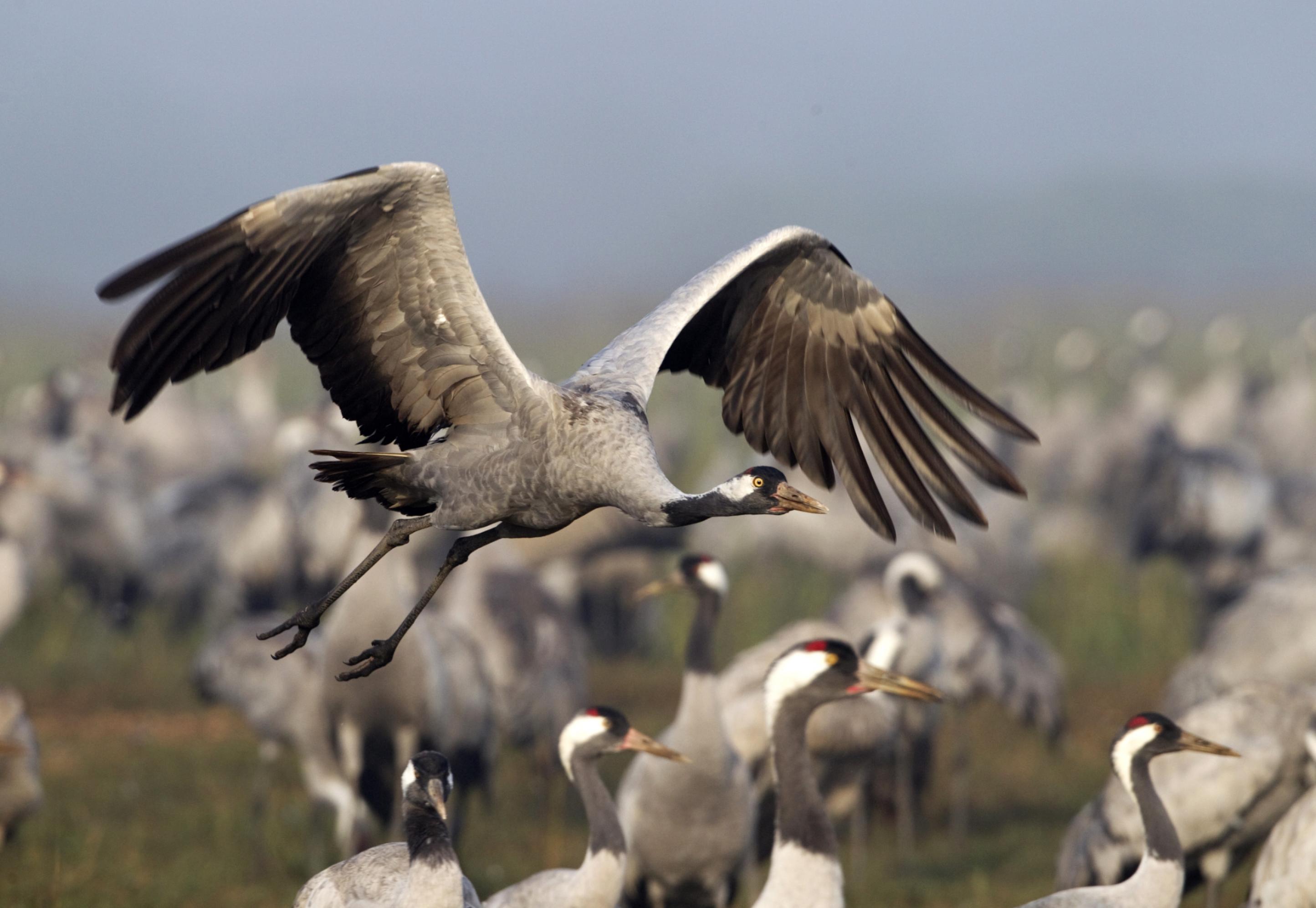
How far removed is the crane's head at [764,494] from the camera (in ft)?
13.6

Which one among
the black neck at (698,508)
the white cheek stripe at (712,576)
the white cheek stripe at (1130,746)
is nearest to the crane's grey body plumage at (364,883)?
the black neck at (698,508)

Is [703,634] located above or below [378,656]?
below

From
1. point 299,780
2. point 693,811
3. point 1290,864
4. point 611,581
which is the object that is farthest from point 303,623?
point 611,581

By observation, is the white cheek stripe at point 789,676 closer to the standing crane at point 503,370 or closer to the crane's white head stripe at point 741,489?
the standing crane at point 503,370

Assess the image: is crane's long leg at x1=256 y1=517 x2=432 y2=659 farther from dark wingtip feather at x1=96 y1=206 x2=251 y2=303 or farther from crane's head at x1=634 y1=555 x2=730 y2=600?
crane's head at x1=634 y1=555 x2=730 y2=600

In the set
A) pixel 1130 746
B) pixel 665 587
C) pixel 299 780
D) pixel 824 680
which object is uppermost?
pixel 824 680

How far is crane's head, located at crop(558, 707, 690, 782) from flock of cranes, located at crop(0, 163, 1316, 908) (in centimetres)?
1

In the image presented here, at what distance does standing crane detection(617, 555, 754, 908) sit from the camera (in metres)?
5.94

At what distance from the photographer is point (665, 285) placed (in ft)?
247

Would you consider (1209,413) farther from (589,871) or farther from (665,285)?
(665,285)

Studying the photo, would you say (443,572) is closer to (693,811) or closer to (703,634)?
(693,811)

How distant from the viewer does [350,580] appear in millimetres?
4777

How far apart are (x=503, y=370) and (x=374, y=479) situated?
49 cm

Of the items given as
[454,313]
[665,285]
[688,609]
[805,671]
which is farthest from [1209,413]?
[665,285]
